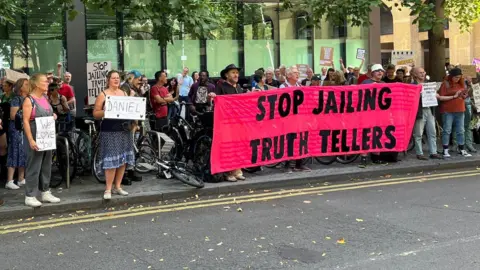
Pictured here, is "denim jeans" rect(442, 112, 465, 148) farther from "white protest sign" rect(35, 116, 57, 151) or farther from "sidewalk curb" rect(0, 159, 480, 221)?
"white protest sign" rect(35, 116, 57, 151)

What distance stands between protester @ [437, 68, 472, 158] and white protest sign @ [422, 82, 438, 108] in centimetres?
27

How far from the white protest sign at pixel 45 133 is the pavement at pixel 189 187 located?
31.6 inches

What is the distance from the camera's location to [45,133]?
7234mm

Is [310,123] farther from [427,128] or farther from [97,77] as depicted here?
[97,77]

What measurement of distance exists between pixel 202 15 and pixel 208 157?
8.33 feet

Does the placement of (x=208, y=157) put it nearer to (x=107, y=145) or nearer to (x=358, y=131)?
(x=107, y=145)

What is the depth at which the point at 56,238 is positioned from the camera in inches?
238

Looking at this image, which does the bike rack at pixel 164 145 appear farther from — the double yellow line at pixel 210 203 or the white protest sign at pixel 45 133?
the white protest sign at pixel 45 133

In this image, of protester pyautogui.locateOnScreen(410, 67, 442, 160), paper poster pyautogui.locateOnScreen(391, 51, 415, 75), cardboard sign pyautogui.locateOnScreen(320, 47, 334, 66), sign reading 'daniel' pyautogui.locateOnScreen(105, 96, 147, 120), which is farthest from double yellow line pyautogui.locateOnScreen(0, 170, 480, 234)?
cardboard sign pyautogui.locateOnScreen(320, 47, 334, 66)

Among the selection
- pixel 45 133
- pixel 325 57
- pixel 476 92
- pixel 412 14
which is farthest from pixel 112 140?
pixel 325 57

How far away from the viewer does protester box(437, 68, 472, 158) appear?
1113 cm

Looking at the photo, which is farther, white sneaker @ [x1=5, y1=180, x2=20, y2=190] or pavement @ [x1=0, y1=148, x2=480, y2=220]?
white sneaker @ [x1=5, y1=180, x2=20, y2=190]

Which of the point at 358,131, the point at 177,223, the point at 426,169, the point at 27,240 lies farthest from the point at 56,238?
the point at 426,169

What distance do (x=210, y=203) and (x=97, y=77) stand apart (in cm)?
458
